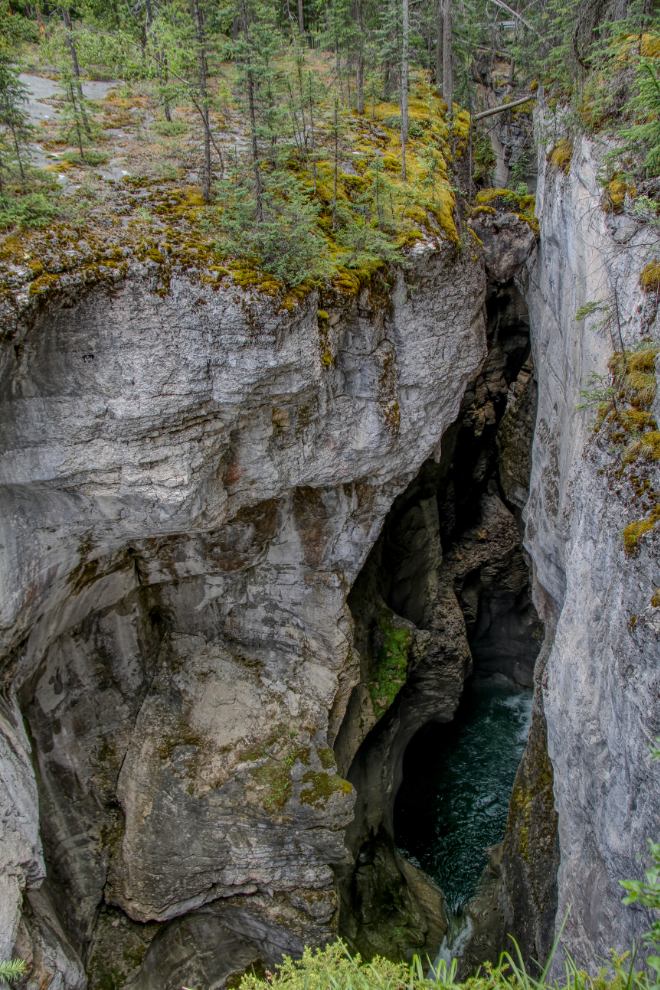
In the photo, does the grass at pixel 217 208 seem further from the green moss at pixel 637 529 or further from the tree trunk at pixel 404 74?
the green moss at pixel 637 529

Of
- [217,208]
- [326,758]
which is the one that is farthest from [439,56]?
[326,758]

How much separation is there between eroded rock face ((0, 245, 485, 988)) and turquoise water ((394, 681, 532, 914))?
5568 millimetres

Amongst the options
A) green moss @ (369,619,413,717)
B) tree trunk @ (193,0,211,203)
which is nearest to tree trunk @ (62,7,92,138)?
A: tree trunk @ (193,0,211,203)

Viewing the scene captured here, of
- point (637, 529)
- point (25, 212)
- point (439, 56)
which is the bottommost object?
point (637, 529)

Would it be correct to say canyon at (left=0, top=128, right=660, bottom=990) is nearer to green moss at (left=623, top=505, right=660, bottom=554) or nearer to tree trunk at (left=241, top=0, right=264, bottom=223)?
green moss at (left=623, top=505, right=660, bottom=554)

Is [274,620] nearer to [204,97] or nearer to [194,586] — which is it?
[194,586]

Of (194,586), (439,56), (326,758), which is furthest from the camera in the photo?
(439,56)

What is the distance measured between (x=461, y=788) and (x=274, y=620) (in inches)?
379

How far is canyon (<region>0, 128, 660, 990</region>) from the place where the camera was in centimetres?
872

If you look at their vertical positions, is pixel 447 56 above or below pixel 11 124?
above

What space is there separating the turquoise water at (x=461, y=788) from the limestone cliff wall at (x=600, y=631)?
9043mm

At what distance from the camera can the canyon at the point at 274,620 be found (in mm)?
8719

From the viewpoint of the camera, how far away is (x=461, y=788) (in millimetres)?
19109

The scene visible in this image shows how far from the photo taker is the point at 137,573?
1337 centimetres
